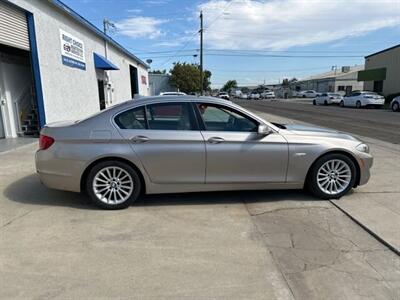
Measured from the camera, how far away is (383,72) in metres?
36.3

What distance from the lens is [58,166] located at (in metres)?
4.51

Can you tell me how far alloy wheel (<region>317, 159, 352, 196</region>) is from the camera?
4864mm

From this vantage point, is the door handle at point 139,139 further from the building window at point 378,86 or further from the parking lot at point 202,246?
the building window at point 378,86

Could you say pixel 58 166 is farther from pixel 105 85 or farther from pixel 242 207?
pixel 105 85

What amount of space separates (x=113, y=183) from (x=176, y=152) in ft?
3.20

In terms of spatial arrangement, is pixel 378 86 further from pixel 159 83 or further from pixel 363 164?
pixel 363 164

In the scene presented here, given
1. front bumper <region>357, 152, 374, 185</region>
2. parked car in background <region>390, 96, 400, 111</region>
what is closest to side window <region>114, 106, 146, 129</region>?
front bumper <region>357, 152, 374, 185</region>

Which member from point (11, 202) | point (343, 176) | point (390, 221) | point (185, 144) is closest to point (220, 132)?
point (185, 144)

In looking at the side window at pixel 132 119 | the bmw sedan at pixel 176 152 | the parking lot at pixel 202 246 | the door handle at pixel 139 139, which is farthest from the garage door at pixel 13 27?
the door handle at pixel 139 139

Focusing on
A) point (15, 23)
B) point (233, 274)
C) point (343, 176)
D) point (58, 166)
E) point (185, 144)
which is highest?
point (15, 23)

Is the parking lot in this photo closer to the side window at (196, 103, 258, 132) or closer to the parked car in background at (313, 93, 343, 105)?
the side window at (196, 103, 258, 132)

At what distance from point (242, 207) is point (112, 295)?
2379 millimetres

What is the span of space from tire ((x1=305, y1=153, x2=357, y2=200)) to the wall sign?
10.3 metres

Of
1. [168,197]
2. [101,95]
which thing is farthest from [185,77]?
[168,197]
